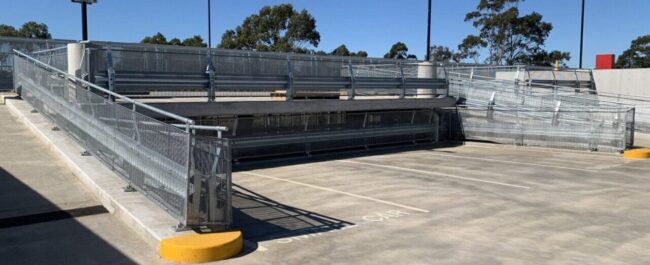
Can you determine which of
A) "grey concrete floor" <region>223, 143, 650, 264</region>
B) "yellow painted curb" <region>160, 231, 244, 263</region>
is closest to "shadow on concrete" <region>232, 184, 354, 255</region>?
"grey concrete floor" <region>223, 143, 650, 264</region>

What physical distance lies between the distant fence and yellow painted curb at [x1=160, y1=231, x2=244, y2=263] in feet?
1.27

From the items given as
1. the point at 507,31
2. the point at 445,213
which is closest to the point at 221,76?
the point at 445,213

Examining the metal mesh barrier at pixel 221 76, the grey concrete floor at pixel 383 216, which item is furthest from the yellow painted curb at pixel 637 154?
the metal mesh barrier at pixel 221 76

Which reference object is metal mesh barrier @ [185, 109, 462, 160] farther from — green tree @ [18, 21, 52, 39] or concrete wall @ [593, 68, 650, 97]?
green tree @ [18, 21, 52, 39]

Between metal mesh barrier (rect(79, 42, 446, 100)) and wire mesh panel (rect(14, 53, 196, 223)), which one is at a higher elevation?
metal mesh barrier (rect(79, 42, 446, 100))

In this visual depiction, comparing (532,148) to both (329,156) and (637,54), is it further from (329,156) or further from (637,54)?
(637,54)

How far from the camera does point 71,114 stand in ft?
35.1

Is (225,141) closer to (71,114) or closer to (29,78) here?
(71,114)

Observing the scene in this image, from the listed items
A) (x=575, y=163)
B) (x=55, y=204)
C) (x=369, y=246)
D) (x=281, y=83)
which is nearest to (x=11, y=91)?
(x=281, y=83)

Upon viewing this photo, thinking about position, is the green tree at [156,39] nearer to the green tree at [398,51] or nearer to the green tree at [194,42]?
the green tree at [194,42]

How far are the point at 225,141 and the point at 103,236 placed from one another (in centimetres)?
197

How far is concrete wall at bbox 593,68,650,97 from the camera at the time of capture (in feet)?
92.4

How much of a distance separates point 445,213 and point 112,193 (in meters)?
5.04

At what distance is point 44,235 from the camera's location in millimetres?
6902
